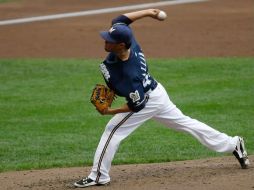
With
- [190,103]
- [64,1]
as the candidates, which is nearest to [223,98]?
[190,103]

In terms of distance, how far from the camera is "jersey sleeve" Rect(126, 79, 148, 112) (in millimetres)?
6754

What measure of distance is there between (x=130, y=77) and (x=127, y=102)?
0.78 feet

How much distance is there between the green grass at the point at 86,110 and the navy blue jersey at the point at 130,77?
190 centimetres

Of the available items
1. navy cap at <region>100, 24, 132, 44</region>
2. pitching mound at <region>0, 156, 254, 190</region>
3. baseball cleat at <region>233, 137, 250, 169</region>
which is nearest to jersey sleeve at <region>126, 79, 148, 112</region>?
navy cap at <region>100, 24, 132, 44</region>

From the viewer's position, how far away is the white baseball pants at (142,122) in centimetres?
703

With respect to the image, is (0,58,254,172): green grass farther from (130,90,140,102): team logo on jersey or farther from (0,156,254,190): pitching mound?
(130,90,140,102): team logo on jersey

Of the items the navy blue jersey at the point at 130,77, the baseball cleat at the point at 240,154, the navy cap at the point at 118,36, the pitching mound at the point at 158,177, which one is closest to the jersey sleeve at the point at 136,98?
the navy blue jersey at the point at 130,77

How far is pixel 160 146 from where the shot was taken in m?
9.53

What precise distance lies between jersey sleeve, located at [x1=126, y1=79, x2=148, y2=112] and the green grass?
192cm

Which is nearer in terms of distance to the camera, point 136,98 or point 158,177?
point 136,98

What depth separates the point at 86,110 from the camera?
38.9 feet

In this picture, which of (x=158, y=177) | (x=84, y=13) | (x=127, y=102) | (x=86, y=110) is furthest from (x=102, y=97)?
(x=84, y=13)

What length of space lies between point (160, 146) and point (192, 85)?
3.98m

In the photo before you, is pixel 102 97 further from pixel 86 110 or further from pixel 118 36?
pixel 86 110
